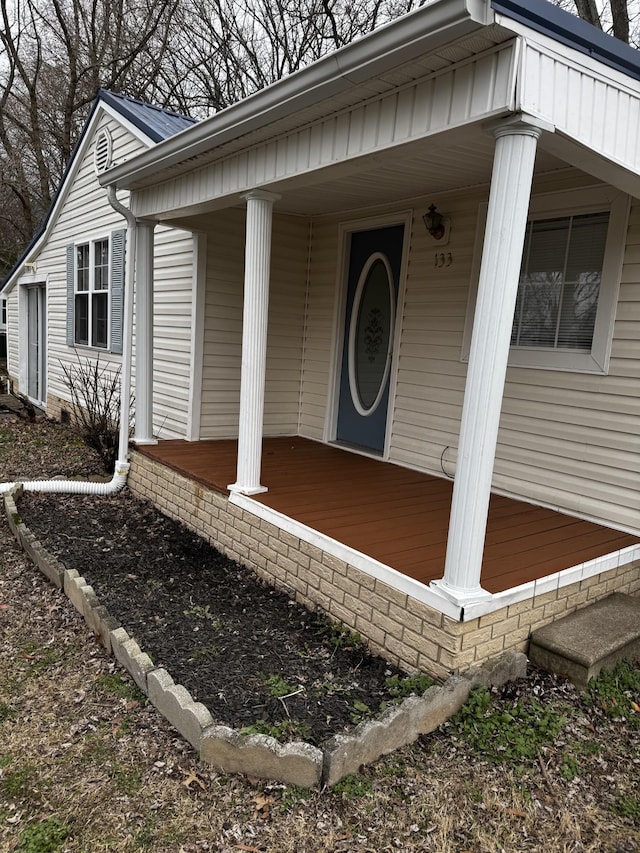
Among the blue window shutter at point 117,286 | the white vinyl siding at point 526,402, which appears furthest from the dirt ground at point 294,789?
the blue window shutter at point 117,286

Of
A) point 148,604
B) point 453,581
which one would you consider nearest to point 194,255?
point 148,604

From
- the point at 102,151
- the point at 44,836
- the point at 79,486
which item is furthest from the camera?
the point at 102,151

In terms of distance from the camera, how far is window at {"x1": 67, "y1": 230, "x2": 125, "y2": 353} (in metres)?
7.73

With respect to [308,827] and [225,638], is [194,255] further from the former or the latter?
[308,827]

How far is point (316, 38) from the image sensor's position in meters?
14.7

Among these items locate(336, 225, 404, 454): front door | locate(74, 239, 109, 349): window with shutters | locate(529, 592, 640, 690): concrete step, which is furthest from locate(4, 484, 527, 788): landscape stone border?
locate(74, 239, 109, 349): window with shutters

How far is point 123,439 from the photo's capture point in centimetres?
576

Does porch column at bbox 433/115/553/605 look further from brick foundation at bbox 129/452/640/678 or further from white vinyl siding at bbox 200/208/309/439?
white vinyl siding at bbox 200/208/309/439

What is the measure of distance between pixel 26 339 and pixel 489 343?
458 inches

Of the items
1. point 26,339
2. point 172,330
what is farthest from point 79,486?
point 26,339

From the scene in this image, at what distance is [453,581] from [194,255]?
446cm

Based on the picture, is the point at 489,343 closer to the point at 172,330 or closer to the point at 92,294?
the point at 172,330

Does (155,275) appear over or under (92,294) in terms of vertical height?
over

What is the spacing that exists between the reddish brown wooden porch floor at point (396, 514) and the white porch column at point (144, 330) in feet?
0.99
